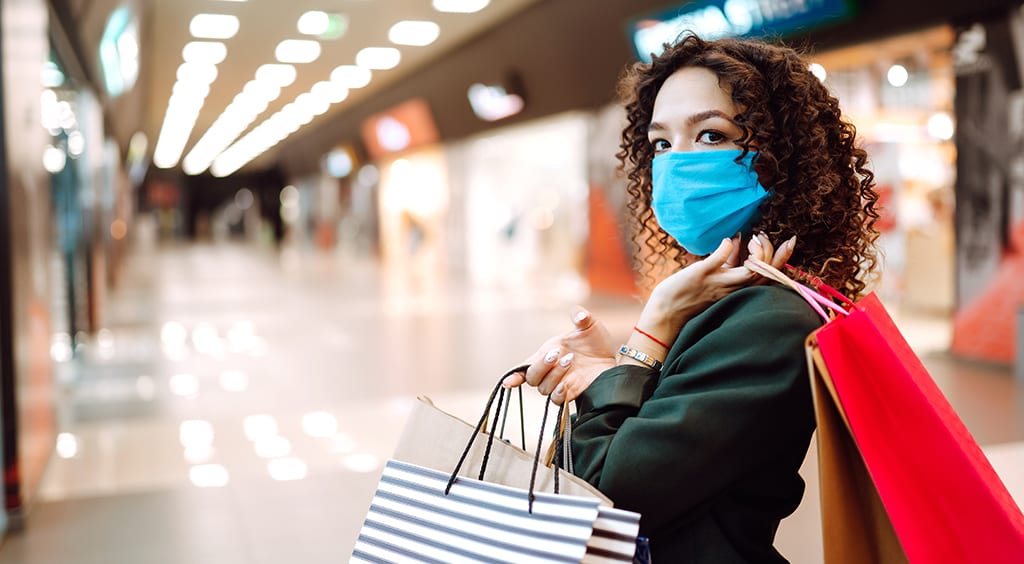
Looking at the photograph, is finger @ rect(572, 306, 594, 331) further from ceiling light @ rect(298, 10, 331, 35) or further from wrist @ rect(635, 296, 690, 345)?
ceiling light @ rect(298, 10, 331, 35)

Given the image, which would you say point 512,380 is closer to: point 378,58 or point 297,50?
point 297,50

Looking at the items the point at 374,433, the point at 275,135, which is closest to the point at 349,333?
the point at 374,433

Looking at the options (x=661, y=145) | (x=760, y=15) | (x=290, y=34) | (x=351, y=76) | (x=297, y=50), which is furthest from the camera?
(x=351, y=76)

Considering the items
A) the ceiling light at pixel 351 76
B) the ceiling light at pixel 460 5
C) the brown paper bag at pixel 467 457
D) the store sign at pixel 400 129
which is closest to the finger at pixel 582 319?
the brown paper bag at pixel 467 457

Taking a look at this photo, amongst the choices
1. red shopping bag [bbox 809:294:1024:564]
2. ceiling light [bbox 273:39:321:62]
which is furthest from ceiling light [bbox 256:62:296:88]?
red shopping bag [bbox 809:294:1024:564]

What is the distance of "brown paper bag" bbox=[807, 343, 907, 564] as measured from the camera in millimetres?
978

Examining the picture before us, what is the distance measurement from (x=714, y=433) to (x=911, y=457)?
218 millimetres

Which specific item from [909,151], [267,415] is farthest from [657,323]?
[909,151]

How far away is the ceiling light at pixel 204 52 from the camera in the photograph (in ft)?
42.1

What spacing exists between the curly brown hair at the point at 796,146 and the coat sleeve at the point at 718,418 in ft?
0.65

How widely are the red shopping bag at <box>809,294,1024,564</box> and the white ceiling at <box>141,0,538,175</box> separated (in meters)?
10.2

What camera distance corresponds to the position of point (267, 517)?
338 cm

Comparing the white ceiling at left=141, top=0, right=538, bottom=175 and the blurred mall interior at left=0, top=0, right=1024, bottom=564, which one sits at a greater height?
the white ceiling at left=141, top=0, right=538, bottom=175

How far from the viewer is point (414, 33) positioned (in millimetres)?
12750
